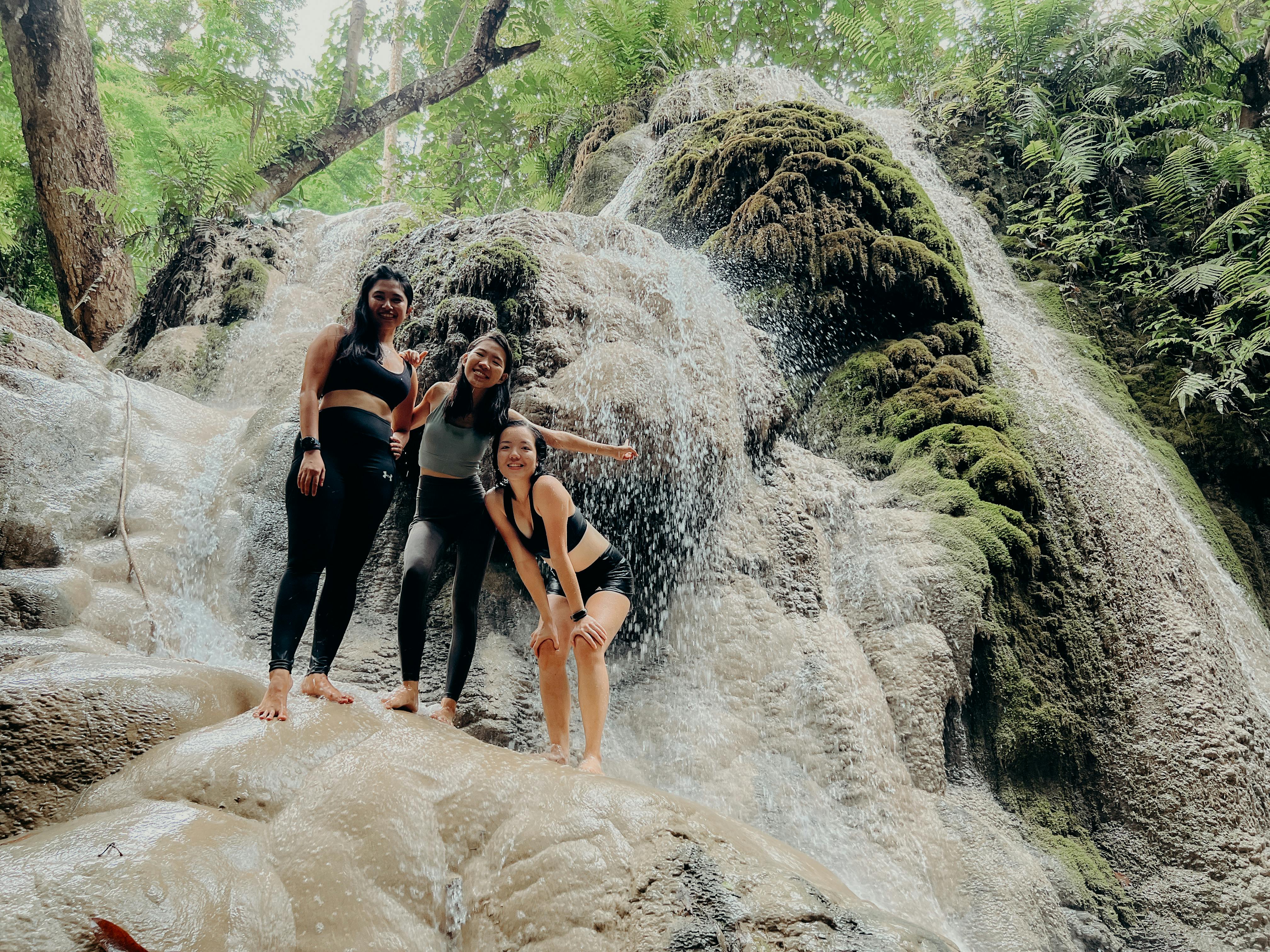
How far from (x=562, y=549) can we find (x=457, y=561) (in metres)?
0.59

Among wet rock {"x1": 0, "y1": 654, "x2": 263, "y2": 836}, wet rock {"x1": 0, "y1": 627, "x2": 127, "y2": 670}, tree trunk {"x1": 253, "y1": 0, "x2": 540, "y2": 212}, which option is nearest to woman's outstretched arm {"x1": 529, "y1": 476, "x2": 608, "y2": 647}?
wet rock {"x1": 0, "y1": 654, "x2": 263, "y2": 836}

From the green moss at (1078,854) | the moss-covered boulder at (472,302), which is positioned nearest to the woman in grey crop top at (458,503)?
the moss-covered boulder at (472,302)

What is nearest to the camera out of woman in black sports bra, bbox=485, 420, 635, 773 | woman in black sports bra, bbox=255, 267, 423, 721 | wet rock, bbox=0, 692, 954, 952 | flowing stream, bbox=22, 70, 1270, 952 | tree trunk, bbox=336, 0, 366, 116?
wet rock, bbox=0, 692, 954, 952

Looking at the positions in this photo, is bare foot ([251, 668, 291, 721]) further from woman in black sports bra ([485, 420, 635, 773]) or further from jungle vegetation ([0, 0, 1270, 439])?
jungle vegetation ([0, 0, 1270, 439])

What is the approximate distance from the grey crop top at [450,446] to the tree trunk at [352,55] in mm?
10112

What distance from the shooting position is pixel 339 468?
3.25m

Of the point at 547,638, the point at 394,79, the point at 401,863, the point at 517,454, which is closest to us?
the point at 401,863

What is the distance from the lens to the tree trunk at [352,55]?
38.1ft

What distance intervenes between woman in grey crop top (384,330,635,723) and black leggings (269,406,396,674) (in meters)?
0.21

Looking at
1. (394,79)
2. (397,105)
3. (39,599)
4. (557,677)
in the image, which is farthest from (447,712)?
(394,79)

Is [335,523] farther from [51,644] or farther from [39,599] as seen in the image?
[39,599]

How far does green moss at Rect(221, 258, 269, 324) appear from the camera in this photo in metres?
8.73

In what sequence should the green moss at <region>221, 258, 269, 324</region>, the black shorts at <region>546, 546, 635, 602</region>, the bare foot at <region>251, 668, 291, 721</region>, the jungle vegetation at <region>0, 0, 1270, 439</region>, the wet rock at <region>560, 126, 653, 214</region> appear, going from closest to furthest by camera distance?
the bare foot at <region>251, 668, 291, 721</region>
the black shorts at <region>546, 546, 635, 602</region>
the jungle vegetation at <region>0, 0, 1270, 439</region>
the green moss at <region>221, 258, 269, 324</region>
the wet rock at <region>560, 126, 653, 214</region>

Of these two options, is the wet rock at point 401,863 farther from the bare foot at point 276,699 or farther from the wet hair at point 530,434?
the wet hair at point 530,434
